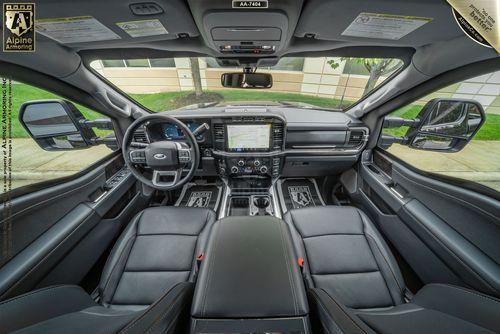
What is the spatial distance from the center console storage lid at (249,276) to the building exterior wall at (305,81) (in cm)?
187

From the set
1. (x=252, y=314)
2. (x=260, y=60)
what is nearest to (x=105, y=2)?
(x=260, y=60)

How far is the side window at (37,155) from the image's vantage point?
141cm

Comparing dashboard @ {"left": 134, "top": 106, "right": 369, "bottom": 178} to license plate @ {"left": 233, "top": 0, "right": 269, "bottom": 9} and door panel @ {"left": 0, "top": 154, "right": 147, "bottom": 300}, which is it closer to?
door panel @ {"left": 0, "top": 154, "right": 147, "bottom": 300}

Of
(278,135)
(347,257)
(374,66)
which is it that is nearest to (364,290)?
(347,257)

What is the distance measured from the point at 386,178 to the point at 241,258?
2028 millimetres

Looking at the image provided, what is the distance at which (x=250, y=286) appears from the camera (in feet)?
2.82

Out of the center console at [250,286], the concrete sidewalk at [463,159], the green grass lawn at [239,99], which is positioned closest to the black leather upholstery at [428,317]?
the center console at [250,286]

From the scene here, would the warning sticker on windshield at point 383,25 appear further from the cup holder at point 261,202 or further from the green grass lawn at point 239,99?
the cup holder at point 261,202

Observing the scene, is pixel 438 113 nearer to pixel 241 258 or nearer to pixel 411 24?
pixel 411 24

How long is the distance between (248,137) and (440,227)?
6.04 feet

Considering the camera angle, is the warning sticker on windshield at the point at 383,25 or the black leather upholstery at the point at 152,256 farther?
the black leather upholstery at the point at 152,256

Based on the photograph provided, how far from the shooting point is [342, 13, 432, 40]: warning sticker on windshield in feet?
4.09

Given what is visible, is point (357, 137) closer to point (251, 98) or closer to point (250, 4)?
point (251, 98)

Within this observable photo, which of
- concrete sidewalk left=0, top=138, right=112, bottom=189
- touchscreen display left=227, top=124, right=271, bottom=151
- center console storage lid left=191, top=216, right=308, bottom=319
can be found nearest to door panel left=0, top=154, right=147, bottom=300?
concrete sidewalk left=0, top=138, right=112, bottom=189
